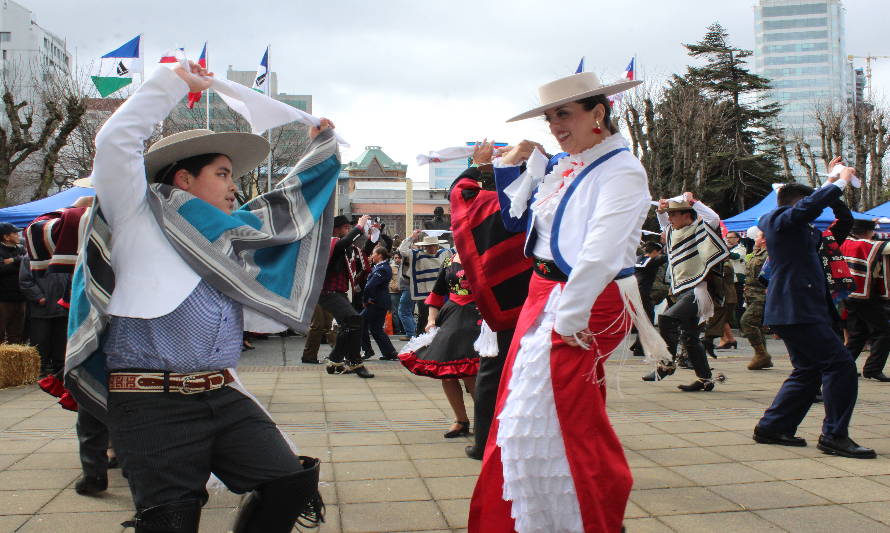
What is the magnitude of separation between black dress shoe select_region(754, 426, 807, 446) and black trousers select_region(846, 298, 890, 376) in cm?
398

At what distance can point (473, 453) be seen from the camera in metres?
5.05

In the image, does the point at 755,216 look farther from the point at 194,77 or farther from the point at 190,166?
the point at 194,77

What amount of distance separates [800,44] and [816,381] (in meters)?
204

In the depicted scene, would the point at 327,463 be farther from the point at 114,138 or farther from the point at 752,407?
the point at 752,407

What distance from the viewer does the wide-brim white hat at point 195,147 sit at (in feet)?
9.41

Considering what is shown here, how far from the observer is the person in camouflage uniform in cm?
1005

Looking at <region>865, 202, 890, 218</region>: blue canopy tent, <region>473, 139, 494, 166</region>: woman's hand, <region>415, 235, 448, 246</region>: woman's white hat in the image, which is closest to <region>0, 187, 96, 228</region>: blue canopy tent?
<region>415, 235, 448, 246</region>: woman's white hat

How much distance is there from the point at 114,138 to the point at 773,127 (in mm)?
39033

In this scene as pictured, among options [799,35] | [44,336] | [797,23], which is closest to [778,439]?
[44,336]

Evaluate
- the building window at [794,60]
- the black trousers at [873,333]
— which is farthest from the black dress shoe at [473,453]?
the building window at [794,60]

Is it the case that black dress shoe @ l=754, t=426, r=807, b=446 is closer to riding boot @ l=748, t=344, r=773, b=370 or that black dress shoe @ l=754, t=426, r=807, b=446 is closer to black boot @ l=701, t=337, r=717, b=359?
riding boot @ l=748, t=344, r=773, b=370

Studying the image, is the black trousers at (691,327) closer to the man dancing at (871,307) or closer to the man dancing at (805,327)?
the man dancing at (871,307)

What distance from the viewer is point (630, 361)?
10.8m

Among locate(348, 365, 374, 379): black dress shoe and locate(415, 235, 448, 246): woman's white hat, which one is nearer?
locate(348, 365, 374, 379): black dress shoe
